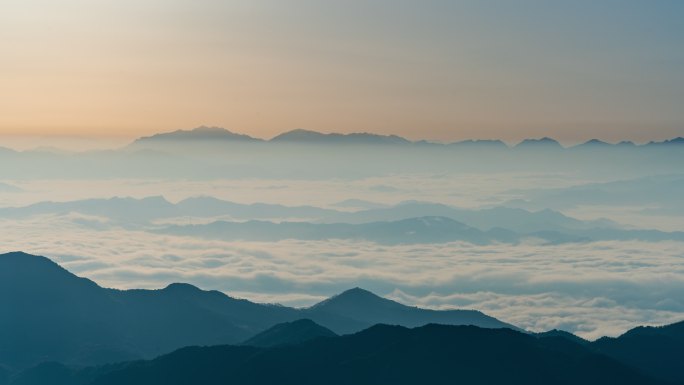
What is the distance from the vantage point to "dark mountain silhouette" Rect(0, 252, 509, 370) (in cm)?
15388

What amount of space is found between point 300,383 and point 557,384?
115ft

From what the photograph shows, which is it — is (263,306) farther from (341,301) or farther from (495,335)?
(495,335)

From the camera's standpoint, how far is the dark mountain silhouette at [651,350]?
13475 centimetres

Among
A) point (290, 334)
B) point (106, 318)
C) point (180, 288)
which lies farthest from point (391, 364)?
point (180, 288)

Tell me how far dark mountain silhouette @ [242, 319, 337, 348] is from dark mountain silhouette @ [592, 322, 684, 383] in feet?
151

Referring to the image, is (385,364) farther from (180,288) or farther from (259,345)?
(180,288)

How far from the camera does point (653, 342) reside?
5699 inches

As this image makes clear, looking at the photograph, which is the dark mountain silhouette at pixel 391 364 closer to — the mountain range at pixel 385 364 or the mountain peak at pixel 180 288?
the mountain range at pixel 385 364

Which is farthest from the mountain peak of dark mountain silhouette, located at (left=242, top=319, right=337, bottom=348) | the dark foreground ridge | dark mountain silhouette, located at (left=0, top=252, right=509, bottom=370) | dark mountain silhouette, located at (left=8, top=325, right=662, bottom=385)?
dark mountain silhouette, located at (left=8, top=325, right=662, bottom=385)

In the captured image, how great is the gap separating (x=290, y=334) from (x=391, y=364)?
29.5 meters

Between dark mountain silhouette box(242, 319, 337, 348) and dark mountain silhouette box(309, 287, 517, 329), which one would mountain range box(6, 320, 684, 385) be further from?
dark mountain silhouette box(309, 287, 517, 329)

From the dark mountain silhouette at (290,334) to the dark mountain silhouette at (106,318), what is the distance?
54.9ft

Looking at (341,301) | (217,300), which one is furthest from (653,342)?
(217,300)

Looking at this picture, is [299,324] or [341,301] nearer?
[299,324]
